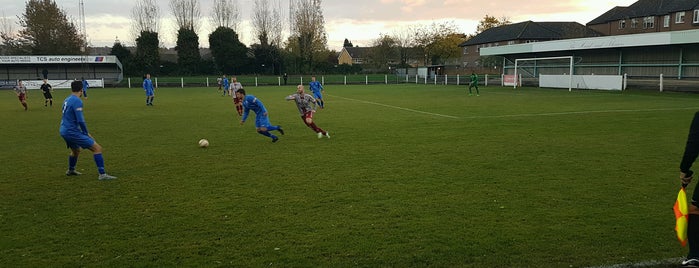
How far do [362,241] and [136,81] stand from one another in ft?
193

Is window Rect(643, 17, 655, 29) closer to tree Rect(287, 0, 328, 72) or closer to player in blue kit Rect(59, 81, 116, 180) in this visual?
tree Rect(287, 0, 328, 72)

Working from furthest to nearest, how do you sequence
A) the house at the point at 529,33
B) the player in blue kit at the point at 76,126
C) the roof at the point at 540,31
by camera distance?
the roof at the point at 540,31 → the house at the point at 529,33 → the player in blue kit at the point at 76,126

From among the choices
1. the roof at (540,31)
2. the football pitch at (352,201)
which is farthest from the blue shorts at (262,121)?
the roof at (540,31)

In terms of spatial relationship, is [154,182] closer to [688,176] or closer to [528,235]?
[528,235]

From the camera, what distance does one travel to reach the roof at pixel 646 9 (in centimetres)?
5586

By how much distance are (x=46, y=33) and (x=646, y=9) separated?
8006 cm

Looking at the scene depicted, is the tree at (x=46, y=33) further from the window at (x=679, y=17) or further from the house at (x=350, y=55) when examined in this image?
the window at (x=679, y=17)

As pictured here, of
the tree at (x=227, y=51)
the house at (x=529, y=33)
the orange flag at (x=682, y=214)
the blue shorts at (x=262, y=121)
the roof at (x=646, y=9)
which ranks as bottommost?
the orange flag at (x=682, y=214)

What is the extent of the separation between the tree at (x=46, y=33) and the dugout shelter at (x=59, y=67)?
651cm

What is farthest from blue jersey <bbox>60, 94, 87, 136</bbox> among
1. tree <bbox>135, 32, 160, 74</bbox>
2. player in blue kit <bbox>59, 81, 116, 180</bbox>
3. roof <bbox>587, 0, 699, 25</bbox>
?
roof <bbox>587, 0, 699, 25</bbox>

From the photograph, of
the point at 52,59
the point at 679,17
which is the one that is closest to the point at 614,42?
the point at 679,17

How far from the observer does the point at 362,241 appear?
5.45 metres

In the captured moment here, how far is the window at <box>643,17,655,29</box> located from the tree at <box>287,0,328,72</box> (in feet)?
143

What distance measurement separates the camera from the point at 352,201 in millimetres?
7078
